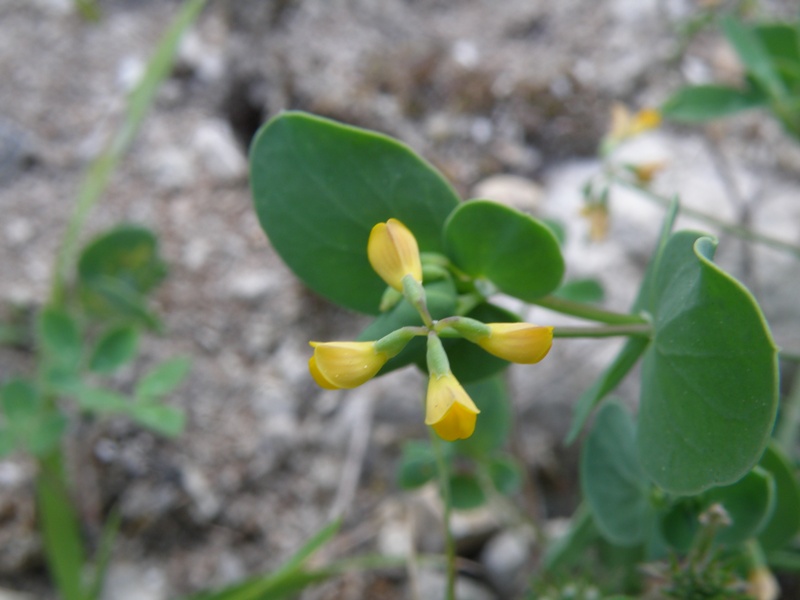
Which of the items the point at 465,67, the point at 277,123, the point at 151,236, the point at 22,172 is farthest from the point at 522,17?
the point at 277,123

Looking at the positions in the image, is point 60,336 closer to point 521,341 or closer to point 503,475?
point 503,475

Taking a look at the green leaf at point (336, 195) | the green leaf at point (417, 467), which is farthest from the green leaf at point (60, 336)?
the green leaf at point (336, 195)

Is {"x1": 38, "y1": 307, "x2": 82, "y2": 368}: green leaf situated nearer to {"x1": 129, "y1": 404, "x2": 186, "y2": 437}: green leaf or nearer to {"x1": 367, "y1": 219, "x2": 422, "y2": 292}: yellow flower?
{"x1": 129, "y1": 404, "x2": 186, "y2": 437}: green leaf

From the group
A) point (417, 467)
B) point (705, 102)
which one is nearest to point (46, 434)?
point (417, 467)

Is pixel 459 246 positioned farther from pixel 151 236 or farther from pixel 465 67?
pixel 465 67

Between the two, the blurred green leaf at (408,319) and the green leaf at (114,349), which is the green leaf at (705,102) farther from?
the green leaf at (114,349)

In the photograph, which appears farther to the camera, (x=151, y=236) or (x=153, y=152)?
(x=153, y=152)
